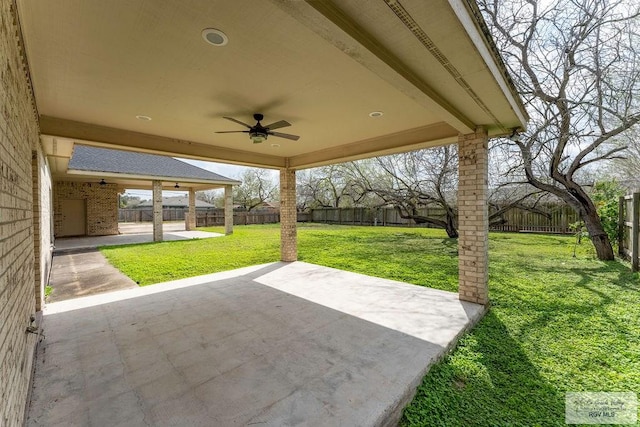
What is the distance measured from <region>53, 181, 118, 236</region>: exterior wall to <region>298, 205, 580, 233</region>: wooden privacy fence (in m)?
14.0

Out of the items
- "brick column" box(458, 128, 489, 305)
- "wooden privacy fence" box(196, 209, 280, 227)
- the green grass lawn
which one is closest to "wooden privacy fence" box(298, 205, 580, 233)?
"wooden privacy fence" box(196, 209, 280, 227)

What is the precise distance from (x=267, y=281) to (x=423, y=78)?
4350 mm

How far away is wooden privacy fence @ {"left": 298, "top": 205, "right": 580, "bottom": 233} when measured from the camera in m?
11.7

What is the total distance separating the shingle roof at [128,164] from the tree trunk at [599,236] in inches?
539

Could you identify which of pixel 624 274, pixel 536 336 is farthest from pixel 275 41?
pixel 624 274

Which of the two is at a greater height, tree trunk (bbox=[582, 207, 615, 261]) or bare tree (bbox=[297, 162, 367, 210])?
bare tree (bbox=[297, 162, 367, 210])

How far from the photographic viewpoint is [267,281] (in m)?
5.31

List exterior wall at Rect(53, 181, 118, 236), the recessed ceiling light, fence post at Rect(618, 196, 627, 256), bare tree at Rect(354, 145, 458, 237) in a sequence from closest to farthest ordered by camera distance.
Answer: the recessed ceiling light, fence post at Rect(618, 196, 627, 256), bare tree at Rect(354, 145, 458, 237), exterior wall at Rect(53, 181, 118, 236)

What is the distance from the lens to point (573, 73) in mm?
5941

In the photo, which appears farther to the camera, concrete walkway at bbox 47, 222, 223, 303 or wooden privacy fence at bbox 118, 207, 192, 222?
wooden privacy fence at bbox 118, 207, 192, 222

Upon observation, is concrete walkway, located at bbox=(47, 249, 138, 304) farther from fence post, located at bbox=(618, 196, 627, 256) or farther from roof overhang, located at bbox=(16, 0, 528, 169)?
fence post, located at bbox=(618, 196, 627, 256)

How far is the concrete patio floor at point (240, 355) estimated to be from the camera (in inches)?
76.7

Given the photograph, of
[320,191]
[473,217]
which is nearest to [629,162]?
[473,217]

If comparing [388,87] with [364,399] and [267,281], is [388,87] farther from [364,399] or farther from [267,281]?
[267,281]
